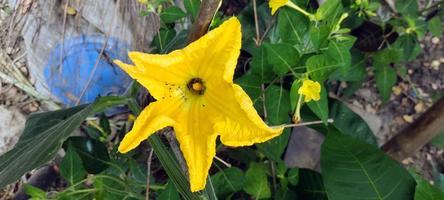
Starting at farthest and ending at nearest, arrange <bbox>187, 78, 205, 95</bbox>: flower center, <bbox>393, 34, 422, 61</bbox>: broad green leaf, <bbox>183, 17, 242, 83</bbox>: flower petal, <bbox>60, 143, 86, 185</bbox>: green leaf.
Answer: <bbox>393, 34, 422, 61</bbox>: broad green leaf < <bbox>60, 143, 86, 185</bbox>: green leaf < <bbox>187, 78, 205, 95</bbox>: flower center < <bbox>183, 17, 242, 83</bbox>: flower petal

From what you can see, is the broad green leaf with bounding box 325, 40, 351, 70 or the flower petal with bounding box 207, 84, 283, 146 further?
the broad green leaf with bounding box 325, 40, 351, 70

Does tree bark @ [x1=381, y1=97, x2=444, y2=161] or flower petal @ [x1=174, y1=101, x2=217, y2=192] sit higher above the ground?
flower petal @ [x1=174, y1=101, x2=217, y2=192]

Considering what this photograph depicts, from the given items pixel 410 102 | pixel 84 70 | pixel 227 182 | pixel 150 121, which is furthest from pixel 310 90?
pixel 410 102

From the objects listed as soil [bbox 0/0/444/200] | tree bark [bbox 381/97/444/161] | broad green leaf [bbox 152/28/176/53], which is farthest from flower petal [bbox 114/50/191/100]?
soil [bbox 0/0/444/200]

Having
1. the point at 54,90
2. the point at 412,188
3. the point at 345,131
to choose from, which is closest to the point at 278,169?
the point at 345,131

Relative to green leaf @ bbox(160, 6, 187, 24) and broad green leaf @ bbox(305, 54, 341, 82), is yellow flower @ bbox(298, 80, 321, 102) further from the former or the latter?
green leaf @ bbox(160, 6, 187, 24)

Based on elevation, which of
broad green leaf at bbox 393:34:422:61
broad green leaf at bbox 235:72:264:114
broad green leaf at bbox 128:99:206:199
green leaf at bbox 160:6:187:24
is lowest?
broad green leaf at bbox 393:34:422:61

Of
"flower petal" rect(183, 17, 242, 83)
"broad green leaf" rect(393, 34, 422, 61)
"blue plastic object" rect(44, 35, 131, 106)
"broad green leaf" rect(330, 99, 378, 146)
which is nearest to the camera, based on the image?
"flower petal" rect(183, 17, 242, 83)
